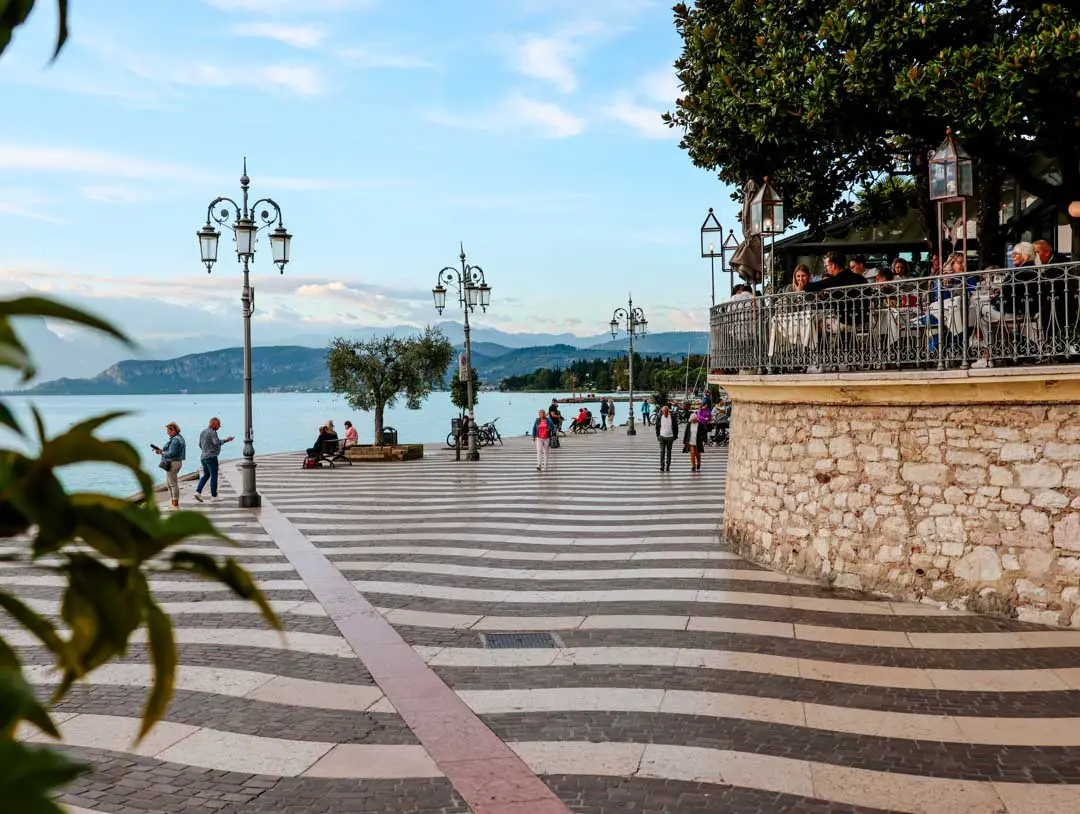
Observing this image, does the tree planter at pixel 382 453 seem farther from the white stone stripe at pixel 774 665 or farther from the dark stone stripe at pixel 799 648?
the white stone stripe at pixel 774 665

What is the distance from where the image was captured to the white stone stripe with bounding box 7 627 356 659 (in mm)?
8516

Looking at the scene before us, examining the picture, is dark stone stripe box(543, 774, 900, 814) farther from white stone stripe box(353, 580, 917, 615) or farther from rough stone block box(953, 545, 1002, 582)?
rough stone block box(953, 545, 1002, 582)

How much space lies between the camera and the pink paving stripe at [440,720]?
540 centimetres

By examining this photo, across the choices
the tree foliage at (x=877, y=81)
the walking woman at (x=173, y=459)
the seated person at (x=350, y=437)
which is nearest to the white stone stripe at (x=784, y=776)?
the tree foliage at (x=877, y=81)

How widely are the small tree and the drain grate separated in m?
29.2

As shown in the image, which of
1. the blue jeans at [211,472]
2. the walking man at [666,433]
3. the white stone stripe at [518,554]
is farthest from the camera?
the walking man at [666,433]

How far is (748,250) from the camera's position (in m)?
14.6

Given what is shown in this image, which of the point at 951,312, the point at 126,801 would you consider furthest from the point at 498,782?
the point at 951,312

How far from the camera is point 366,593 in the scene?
1080 cm

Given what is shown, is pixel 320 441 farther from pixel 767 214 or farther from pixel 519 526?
pixel 767 214

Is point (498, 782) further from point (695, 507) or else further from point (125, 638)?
point (695, 507)

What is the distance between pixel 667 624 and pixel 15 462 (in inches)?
344

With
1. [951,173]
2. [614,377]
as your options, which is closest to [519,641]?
[951,173]

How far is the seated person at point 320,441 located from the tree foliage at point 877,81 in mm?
17414
